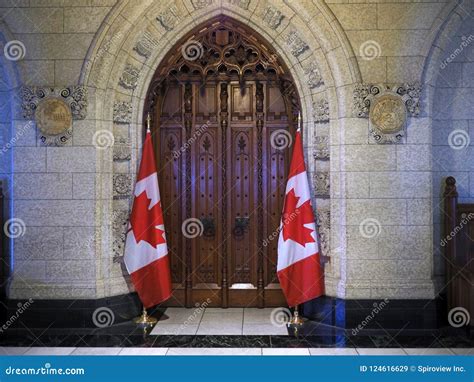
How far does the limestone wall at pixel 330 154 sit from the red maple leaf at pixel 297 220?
25 cm

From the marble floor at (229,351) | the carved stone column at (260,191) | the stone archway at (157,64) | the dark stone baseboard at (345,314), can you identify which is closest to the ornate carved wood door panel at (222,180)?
the carved stone column at (260,191)

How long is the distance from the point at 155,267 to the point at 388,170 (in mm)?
2529

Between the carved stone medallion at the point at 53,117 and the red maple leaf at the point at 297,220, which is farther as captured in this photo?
the red maple leaf at the point at 297,220

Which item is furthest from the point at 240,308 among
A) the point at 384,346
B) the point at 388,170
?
the point at 388,170

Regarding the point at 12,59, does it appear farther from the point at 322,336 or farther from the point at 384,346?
the point at 384,346

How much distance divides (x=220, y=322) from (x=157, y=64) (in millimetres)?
2763

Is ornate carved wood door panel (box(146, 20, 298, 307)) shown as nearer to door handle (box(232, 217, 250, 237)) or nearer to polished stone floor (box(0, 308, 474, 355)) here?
door handle (box(232, 217, 250, 237))

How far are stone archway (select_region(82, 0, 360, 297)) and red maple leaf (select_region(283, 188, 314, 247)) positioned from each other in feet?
0.57

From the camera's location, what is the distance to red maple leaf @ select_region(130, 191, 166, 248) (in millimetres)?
5043

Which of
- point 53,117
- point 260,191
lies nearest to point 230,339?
point 260,191

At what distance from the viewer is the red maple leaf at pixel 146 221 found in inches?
199

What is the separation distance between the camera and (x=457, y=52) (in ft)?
16.9

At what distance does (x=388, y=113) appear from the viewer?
4.84m

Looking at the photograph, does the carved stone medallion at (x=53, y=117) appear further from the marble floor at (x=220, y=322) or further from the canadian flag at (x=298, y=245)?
the canadian flag at (x=298, y=245)
